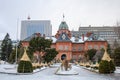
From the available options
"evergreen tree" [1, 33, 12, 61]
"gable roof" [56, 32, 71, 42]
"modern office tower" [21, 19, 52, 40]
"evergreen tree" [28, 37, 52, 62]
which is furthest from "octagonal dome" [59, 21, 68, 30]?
"evergreen tree" [28, 37, 52, 62]

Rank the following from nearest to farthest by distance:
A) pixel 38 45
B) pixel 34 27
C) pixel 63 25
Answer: pixel 38 45 < pixel 63 25 < pixel 34 27

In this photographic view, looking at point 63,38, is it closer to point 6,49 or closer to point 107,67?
point 6,49

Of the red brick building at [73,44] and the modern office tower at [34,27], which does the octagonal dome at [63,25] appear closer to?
the red brick building at [73,44]

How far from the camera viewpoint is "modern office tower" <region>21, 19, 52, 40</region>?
156m

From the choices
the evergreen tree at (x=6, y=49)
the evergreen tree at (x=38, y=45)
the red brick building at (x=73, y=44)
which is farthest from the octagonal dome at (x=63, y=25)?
the evergreen tree at (x=38, y=45)

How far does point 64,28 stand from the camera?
117250 mm

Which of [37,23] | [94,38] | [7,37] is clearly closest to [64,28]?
[94,38]

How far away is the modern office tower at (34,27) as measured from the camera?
15630 centimetres

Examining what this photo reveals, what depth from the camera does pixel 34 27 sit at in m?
160

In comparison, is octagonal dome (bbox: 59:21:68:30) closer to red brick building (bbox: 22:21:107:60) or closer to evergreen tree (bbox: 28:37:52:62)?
red brick building (bbox: 22:21:107:60)

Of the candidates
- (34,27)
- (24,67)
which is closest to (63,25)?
(34,27)

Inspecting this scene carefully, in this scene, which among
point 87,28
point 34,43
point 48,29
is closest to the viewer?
point 34,43

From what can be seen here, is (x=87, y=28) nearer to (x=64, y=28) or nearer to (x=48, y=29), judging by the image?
(x=48, y=29)

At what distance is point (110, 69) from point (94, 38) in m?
78.1
